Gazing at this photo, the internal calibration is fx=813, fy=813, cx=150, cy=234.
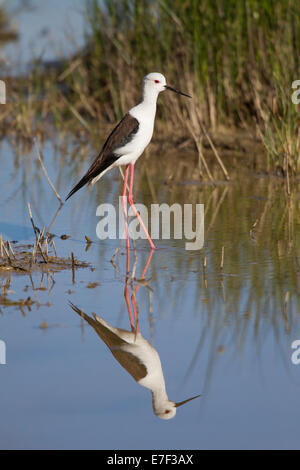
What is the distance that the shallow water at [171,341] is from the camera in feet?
9.09

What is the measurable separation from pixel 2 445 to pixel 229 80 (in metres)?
6.07

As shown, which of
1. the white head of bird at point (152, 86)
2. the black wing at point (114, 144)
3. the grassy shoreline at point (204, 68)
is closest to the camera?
the black wing at point (114, 144)

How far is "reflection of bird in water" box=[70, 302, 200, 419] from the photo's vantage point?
291 centimetres

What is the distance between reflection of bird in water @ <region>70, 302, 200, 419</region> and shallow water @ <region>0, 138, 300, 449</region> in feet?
Result: 0.10

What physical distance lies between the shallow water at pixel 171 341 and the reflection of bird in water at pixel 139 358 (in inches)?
1.2

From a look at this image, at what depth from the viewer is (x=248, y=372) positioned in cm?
317

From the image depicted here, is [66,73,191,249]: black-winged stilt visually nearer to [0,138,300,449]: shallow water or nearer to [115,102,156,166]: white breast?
[115,102,156,166]: white breast

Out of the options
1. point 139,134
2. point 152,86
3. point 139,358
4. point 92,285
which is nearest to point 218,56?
point 152,86

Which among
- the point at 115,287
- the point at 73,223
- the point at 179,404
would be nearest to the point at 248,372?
the point at 179,404

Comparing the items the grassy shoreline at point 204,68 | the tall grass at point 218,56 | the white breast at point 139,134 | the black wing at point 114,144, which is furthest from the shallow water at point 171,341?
the tall grass at point 218,56

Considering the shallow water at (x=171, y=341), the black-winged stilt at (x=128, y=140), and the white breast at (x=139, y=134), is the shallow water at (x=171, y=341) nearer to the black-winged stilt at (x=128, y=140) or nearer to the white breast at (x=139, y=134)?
the black-winged stilt at (x=128, y=140)

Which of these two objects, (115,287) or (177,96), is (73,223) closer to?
(115,287)

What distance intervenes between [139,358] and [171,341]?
0.65 feet

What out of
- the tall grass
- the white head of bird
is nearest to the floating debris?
the white head of bird
